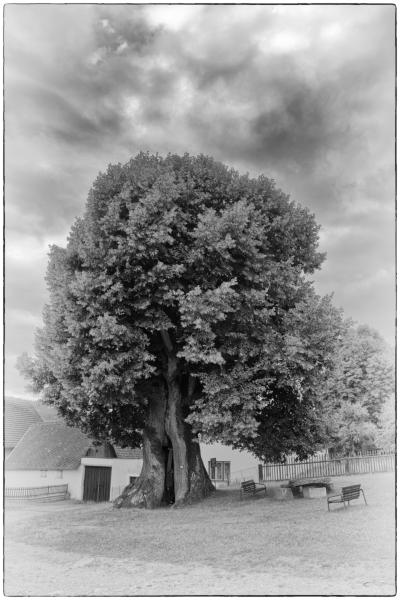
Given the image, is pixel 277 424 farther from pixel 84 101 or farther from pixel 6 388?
pixel 84 101

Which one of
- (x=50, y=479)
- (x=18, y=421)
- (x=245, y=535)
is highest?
(x=245, y=535)

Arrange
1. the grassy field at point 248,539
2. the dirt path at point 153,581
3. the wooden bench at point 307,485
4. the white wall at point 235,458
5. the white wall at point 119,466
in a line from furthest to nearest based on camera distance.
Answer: the white wall at point 119,466 → the white wall at point 235,458 → the wooden bench at point 307,485 → the grassy field at point 248,539 → the dirt path at point 153,581

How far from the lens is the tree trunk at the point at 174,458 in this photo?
1700 cm

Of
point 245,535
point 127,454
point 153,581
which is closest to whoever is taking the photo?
point 153,581

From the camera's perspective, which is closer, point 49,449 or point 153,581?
point 153,581

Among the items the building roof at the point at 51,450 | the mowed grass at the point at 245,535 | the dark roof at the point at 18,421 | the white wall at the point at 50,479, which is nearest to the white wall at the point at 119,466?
the building roof at the point at 51,450

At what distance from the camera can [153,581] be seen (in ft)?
28.6

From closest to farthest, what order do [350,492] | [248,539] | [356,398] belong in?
[248,539], [350,492], [356,398]

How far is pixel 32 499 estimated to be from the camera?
28641 millimetres

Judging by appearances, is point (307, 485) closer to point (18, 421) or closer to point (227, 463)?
point (227, 463)

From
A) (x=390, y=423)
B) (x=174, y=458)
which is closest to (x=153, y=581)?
(x=390, y=423)

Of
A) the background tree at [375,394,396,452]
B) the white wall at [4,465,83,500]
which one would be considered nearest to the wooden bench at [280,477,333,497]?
the background tree at [375,394,396,452]

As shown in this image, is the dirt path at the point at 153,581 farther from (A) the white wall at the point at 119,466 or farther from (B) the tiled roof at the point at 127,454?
(B) the tiled roof at the point at 127,454

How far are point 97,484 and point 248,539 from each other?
20.9 meters
